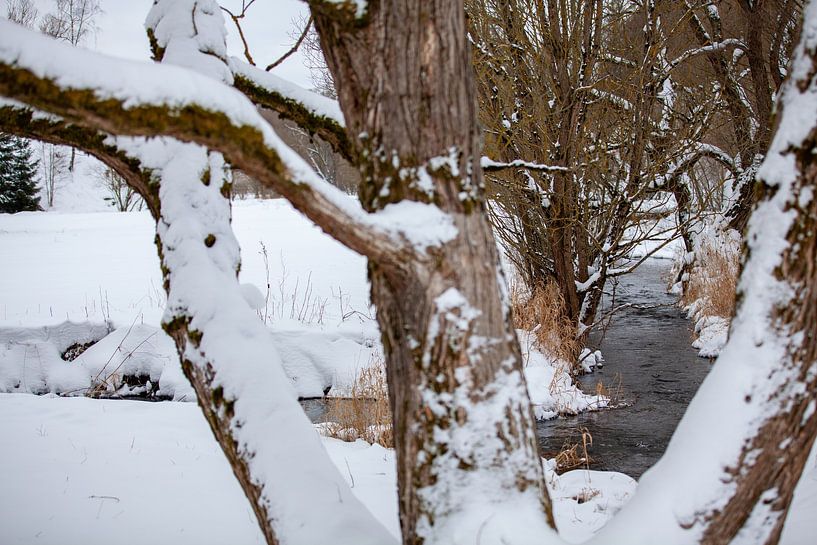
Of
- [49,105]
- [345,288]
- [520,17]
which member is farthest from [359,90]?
[345,288]

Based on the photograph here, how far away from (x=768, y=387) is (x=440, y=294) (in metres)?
0.83

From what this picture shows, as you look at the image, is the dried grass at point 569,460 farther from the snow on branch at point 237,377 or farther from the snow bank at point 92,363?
the snow bank at point 92,363

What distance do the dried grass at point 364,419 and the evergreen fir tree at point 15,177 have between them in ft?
72.7

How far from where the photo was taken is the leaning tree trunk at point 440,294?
60.4 inches

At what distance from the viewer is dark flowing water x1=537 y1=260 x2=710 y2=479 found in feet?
16.1

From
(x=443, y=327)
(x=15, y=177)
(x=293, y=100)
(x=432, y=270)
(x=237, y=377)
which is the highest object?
(x=15, y=177)

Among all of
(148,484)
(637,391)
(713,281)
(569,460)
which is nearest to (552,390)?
(637,391)

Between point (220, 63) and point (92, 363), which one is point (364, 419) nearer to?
point (220, 63)

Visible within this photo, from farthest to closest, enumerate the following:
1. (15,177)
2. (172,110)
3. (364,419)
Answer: (15,177) → (364,419) → (172,110)

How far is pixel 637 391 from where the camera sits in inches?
243

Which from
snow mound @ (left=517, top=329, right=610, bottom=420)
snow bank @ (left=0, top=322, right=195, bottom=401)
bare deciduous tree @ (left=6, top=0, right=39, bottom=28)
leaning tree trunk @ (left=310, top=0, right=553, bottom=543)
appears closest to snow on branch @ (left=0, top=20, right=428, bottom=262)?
leaning tree trunk @ (left=310, top=0, right=553, bottom=543)

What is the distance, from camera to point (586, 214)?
6.36 m

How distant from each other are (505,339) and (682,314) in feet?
27.7

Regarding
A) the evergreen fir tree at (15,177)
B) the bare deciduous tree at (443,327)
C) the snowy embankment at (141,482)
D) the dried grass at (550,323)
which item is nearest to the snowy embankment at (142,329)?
the dried grass at (550,323)
